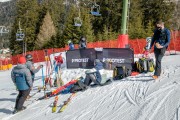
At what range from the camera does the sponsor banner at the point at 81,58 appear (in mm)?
19438

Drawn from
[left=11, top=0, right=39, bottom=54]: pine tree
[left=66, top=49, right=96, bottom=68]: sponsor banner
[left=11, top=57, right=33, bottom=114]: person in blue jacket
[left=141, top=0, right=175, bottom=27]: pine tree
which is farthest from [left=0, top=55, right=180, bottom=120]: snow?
[left=11, top=0, right=39, bottom=54]: pine tree

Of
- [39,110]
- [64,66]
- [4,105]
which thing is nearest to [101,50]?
[64,66]

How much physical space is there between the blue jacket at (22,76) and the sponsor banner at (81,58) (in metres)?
8.81

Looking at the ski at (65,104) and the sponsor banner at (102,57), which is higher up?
the sponsor banner at (102,57)

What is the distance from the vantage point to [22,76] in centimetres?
1071

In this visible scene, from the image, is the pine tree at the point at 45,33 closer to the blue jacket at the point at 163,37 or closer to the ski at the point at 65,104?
the ski at the point at 65,104

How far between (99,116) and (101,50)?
10528 millimetres

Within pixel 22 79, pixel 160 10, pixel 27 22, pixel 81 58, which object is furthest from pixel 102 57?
pixel 27 22

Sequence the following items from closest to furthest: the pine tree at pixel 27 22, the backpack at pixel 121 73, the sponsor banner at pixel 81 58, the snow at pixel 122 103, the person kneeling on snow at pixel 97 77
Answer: the snow at pixel 122 103
the person kneeling on snow at pixel 97 77
the backpack at pixel 121 73
the sponsor banner at pixel 81 58
the pine tree at pixel 27 22

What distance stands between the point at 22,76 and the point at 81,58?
909 cm

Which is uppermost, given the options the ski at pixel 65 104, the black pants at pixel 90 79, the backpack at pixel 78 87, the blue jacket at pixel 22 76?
the blue jacket at pixel 22 76

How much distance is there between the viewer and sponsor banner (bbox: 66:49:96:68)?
19.4 metres

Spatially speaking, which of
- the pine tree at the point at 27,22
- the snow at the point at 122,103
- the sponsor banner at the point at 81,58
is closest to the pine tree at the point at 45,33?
the pine tree at the point at 27,22

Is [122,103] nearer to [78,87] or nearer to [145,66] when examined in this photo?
[78,87]
